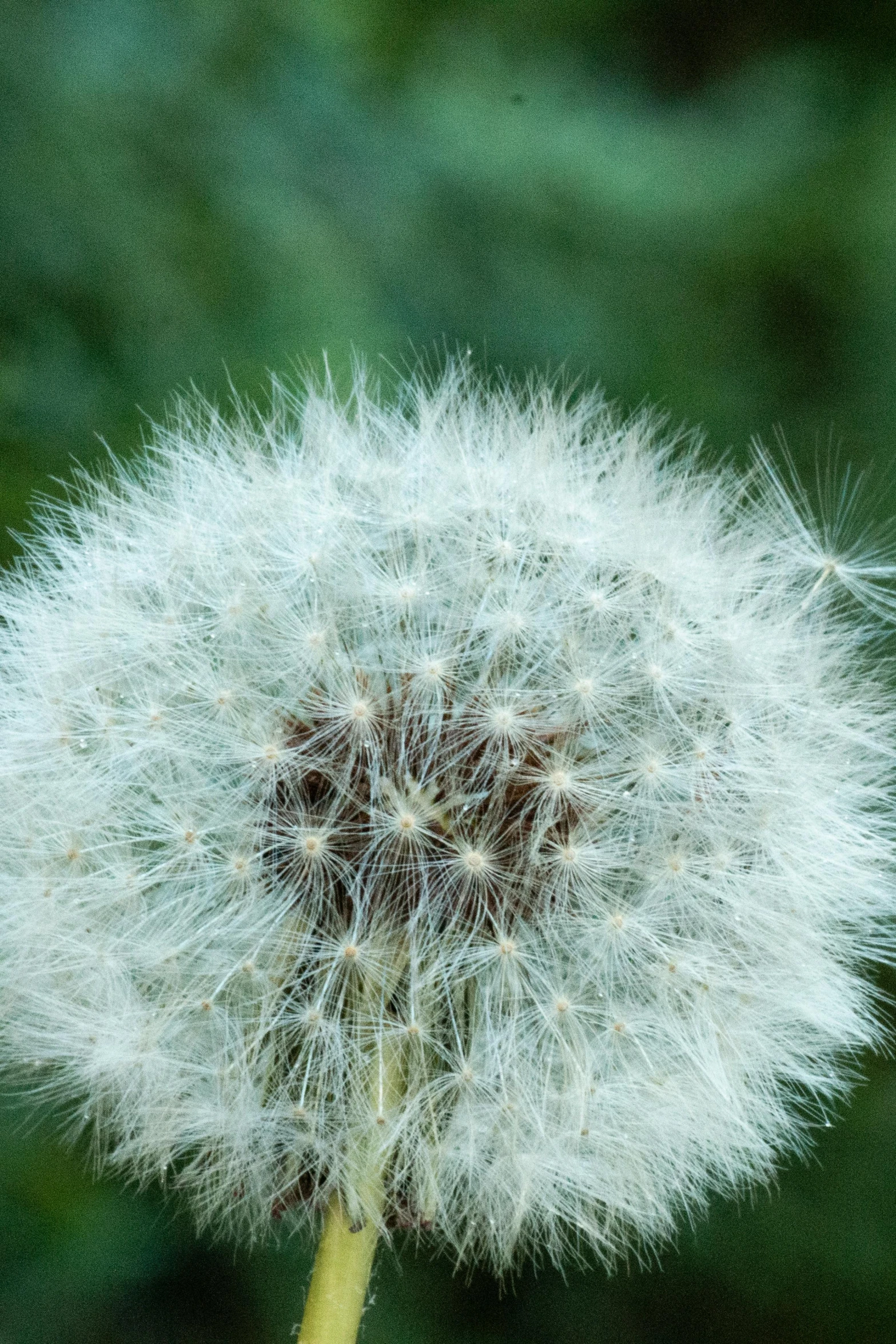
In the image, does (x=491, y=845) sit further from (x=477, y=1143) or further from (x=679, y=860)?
(x=477, y=1143)

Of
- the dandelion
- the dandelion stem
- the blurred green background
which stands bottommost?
the dandelion stem

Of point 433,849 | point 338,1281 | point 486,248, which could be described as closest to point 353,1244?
point 338,1281

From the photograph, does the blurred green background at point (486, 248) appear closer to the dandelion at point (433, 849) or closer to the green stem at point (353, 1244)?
the dandelion at point (433, 849)

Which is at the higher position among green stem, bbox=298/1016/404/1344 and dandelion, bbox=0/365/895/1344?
dandelion, bbox=0/365/895/1344

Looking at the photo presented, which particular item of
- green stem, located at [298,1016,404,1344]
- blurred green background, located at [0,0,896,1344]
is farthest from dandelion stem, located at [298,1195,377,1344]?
blurred green background, located at [0,0,896,1344]

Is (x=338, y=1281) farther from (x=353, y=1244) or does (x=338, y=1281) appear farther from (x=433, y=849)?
(x=433, y=849)

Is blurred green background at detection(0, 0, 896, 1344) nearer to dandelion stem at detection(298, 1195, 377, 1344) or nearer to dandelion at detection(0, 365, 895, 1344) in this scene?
dandelion at detection(0, 365, 895, 1344)

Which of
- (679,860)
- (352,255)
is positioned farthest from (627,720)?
(352,255)
